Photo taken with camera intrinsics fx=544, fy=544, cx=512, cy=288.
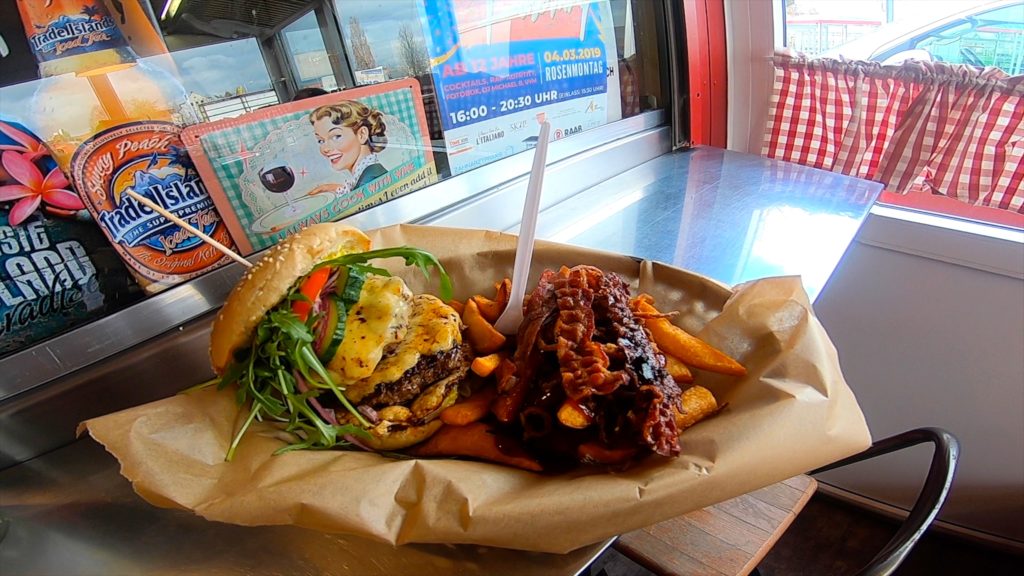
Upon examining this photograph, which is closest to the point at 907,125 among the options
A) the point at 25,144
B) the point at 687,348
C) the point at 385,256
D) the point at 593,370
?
the point at 687,348

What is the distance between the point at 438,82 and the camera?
158 cm

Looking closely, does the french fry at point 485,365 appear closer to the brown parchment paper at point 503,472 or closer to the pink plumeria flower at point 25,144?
the brown parchment paper at point 503,472

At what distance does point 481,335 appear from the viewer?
1.11 meters

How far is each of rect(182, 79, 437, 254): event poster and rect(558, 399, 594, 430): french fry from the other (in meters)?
0.86

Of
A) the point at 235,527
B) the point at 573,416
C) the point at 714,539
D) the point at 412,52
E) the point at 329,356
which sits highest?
the point at 412,52

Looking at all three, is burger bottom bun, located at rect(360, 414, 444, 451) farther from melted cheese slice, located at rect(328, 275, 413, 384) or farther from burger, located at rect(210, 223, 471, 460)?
melted cheese slice, located at rect(328, 275, 413, 384)

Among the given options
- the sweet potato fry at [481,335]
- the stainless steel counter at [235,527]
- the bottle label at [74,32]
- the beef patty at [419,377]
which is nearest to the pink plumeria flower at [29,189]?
the bottle label at [74,32]

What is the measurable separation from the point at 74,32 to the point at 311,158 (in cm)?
49

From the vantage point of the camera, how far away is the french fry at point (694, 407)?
36.3 inches

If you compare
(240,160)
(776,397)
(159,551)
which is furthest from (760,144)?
(159,551)

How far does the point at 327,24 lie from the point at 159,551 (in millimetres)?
1177

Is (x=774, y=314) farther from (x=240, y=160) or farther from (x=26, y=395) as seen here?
(x=26, y=395)

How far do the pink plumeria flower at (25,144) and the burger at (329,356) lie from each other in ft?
1.38

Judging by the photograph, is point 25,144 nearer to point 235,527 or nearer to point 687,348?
point 235,527
